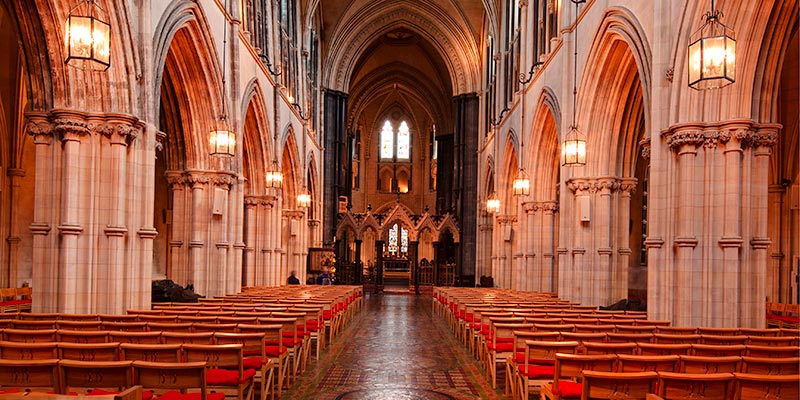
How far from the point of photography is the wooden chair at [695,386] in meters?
5.26

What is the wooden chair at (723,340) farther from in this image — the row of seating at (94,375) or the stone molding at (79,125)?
the stone molding at (79,125)

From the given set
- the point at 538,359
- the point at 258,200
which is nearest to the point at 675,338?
the point at 538,359

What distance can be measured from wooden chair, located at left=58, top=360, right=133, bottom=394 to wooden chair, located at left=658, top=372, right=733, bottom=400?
4.21m

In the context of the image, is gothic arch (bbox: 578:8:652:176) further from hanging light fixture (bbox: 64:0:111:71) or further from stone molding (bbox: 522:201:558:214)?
hanging light fixture (bbox: 64:0:111:71)

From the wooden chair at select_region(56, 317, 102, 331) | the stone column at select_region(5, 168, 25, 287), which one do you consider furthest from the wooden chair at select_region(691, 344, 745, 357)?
the stone column at select_region(5, 168, 25, 287)

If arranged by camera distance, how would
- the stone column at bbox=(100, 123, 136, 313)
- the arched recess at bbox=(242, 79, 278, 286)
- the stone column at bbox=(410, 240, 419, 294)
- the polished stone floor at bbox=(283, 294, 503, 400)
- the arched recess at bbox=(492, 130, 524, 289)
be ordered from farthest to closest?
1. the stone column at bbox=(410, 240, 419, 294)
2. the arched recess at bbox=(492, 130, 524, 289)
3. the arched recess at bbox=(242, 79, 278, 286)
4. the stone column at bbox=(100, 123, 136, 313)
5. the polished stone floor at bbox=(283, 294, 503, 400)

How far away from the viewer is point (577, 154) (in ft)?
49.2

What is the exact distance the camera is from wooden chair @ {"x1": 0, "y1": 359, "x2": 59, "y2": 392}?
5328 millimetres

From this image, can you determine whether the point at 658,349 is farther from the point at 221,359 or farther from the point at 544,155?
the point at 544,155

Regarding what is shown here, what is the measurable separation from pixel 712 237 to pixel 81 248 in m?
10.4

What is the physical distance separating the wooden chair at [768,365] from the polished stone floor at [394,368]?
3579 mm

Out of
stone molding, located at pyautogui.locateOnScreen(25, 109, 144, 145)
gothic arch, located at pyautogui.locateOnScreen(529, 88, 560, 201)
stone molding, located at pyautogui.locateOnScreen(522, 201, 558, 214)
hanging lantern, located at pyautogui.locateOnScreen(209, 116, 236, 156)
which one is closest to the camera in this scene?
stone molding, located at pyautogui.locateOnScreen(25, 109, 144, 145)

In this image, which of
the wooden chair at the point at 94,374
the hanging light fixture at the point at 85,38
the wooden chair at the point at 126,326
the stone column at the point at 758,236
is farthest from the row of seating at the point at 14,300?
the stone column at the point at 758,236

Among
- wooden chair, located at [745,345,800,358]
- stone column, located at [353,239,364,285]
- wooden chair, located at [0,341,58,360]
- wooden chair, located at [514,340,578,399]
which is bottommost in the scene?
stone column, located at [353,239,364,285]
